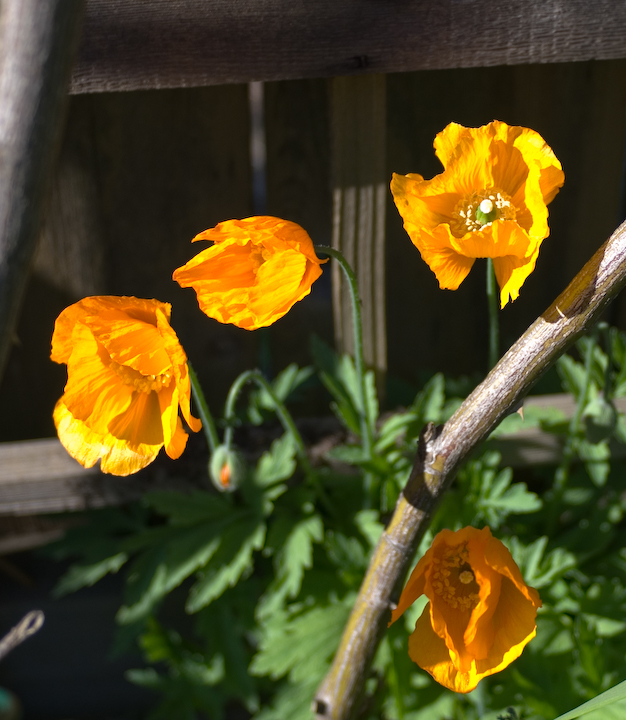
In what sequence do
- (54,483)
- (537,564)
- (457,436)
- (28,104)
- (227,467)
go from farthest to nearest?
(54,483) < (537,564) < (227,467) < (457,436) < (28,104)

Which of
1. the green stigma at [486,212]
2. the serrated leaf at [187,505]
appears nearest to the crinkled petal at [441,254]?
the green stigma at [486,212]

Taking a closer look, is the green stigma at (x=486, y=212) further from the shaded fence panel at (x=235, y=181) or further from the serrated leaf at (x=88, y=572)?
the serrated leaf at (x=88, y=572)

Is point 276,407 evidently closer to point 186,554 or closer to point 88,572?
point 186,554

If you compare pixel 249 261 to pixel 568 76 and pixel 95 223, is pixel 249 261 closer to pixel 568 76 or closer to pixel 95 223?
pixel 95 223

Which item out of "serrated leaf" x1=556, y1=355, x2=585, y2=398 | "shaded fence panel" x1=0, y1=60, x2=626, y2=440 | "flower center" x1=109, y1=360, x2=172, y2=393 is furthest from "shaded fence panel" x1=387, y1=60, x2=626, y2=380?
"flower center" x1=109, y1=360, x2=172, y2=393

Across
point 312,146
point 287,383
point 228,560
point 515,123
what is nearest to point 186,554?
point 228,560
